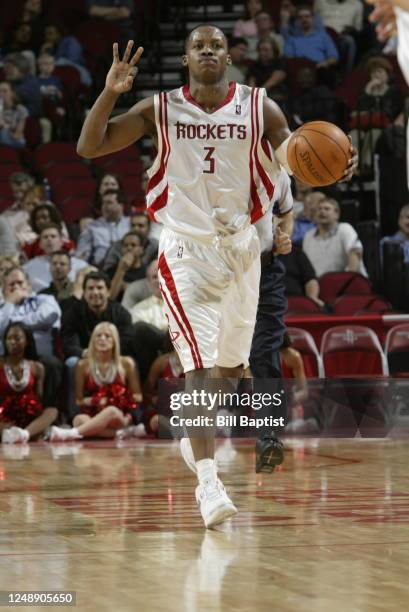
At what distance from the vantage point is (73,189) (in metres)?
12.9

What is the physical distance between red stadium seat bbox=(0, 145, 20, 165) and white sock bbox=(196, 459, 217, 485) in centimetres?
896

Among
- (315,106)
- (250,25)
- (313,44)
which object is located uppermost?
(250,25)

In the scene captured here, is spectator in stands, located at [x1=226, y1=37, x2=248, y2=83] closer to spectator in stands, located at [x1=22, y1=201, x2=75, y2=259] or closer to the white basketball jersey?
spectator in stands, located at [x1=22, y1=201, x2=75, y2=259]

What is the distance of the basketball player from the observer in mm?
4883

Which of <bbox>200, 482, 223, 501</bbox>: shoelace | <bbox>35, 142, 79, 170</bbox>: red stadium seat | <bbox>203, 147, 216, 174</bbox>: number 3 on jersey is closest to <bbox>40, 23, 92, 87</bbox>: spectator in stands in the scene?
<bbox>35, 142, 79, 170</bbox>: red stadium seat

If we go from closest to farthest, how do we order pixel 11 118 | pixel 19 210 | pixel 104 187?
pixel 104 187
pixel 19 210
pixel 11 118

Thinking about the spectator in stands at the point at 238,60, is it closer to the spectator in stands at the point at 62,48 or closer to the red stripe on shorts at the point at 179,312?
the spectator in stands at the point at 62,48

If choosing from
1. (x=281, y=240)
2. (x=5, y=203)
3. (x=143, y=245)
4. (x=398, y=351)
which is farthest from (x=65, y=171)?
(x=281, y=240)

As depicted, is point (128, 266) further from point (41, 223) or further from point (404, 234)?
point (404, 234)

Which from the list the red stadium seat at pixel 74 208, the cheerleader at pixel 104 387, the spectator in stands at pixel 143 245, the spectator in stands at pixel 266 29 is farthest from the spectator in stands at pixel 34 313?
the spectator in stands at pixel 266 29

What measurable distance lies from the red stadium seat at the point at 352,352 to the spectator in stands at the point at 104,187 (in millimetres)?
3140

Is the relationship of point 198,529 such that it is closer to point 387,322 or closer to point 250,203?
point 250,203

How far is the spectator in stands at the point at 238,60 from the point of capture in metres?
13.9

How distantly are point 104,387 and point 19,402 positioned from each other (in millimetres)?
664
